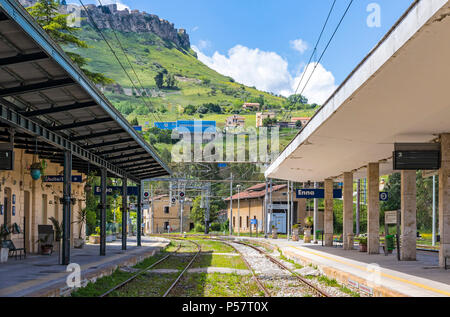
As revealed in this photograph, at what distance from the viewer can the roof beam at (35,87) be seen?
37.2 ft

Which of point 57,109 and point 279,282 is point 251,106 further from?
point 57,109

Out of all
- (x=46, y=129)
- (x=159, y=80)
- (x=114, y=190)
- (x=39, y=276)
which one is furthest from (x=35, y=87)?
(x=159, y=80)

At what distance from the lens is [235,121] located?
134m

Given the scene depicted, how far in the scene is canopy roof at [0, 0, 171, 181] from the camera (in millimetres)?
9466

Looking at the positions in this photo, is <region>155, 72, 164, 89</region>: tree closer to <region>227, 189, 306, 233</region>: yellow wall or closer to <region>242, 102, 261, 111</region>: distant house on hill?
<region>242, 102, 261, 111</region>: distant house on hill

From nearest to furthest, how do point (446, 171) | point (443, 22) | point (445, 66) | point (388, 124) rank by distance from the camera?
point (443, 22) → point (445, 66) → point (388, 124) → point (446, 171)

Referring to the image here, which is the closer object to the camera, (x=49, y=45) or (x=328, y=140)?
(x=49, y=45)

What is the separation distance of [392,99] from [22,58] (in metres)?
7.25

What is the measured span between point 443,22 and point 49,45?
6.30 metres

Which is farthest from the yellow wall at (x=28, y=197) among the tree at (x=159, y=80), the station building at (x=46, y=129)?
the tree at (x=159, y=80)

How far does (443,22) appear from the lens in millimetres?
7938

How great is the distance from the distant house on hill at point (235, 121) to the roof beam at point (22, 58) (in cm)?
11863
